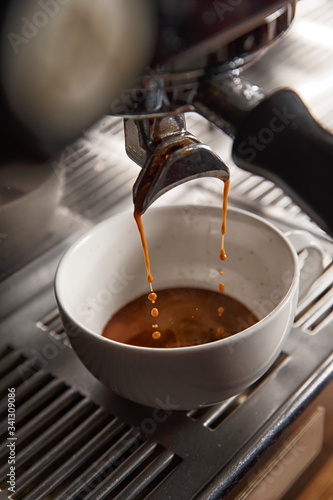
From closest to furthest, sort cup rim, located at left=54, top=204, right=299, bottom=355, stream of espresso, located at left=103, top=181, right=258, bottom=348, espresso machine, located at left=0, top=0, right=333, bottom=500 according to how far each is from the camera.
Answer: espresso machine, located at left=0, top=0, right=333, bottom=500
cup rim, located at left=54, top=204, right=299, bottom=355
stream of espresso, located at left=103, top=181, right=258, bottom=348

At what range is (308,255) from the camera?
521mm

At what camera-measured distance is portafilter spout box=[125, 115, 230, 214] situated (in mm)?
371

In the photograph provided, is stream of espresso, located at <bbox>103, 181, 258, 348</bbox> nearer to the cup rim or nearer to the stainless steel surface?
the cup rim

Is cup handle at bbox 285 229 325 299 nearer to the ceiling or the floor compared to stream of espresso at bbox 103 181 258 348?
nearer to the ceiling

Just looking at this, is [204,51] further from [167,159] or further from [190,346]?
[190,346]

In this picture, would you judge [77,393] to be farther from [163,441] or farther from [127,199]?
[127,199]

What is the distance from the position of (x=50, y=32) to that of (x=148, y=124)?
0.41 ft

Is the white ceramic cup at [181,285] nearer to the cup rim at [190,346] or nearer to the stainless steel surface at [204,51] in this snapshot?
the cup rim at [190,346]

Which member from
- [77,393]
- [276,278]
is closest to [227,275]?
[276,278]

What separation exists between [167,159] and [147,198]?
0.08 feet

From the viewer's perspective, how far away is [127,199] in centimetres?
68

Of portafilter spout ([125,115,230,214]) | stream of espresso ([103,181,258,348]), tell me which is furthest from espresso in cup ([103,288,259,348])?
portafilter spout ([125,115,230,214])

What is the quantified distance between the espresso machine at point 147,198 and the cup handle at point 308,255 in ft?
0.13

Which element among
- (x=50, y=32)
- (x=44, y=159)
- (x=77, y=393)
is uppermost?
(x=50, y=32)
